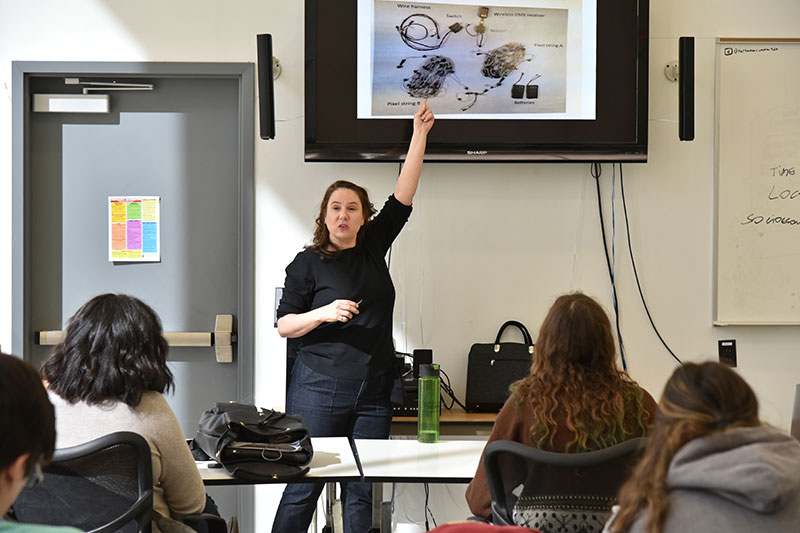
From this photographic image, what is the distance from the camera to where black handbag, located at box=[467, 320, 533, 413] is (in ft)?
12.0

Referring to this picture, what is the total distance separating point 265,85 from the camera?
11.4 ft

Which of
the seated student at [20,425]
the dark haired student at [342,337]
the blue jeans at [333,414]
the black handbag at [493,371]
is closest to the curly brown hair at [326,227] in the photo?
the dark haired student at [342,337]

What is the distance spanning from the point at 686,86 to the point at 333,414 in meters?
2.00

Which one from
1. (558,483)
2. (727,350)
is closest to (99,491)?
(558,483)

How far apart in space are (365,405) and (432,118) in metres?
1.23

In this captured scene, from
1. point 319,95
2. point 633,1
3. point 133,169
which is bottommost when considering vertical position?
point 133,169

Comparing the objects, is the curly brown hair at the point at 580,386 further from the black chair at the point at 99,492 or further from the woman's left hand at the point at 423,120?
the woman's left hand at the point at 423,120

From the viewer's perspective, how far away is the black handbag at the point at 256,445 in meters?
2.32

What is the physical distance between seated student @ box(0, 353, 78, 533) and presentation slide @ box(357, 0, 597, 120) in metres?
2.65

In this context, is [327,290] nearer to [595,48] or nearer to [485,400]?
[485,400]

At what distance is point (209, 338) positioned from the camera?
3873 mm

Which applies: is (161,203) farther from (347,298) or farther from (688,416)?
(688,416)

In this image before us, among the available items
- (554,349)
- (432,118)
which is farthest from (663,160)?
(554,349)

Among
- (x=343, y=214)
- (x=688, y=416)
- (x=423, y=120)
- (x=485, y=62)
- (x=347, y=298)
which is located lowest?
(x=688, y=416)
